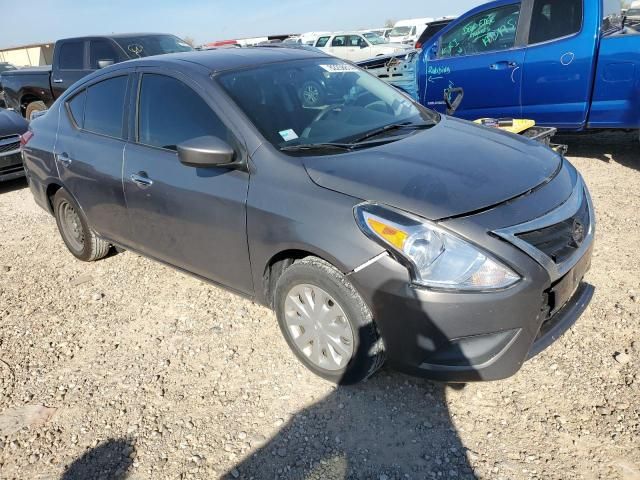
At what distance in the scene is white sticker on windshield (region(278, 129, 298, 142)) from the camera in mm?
2884

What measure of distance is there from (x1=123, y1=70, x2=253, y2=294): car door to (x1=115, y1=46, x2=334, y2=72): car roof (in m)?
0.16

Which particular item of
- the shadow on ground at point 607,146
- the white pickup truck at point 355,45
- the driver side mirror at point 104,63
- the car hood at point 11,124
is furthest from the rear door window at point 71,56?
the white pickup truck at point 355,45

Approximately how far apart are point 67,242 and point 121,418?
8.11 ft

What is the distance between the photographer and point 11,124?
23.8ft

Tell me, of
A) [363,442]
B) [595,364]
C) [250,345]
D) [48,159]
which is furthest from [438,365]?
[48,159]

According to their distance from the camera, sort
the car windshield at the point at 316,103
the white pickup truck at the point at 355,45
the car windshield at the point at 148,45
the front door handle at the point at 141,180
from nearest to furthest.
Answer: the car windshield at the point at 316,103
the front door handle at the point at 141,180
the car windshield at the point at 148,45
the white pickup truck at the point at 355,45

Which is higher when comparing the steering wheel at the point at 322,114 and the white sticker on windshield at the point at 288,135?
the steering wheel at the point at 322,114

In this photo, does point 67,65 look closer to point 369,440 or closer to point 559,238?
point 369,440

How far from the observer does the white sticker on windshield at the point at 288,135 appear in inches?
114

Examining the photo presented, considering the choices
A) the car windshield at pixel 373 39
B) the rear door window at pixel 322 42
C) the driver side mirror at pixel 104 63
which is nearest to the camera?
the driver side mirror at pixel 104 63

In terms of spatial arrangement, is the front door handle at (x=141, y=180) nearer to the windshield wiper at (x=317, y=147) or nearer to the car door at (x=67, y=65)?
the windshield wiper at (x=317, y=147)

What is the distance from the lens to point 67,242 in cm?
463

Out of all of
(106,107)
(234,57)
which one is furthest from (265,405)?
(106,107)

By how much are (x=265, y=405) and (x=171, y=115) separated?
1843 millimetres
